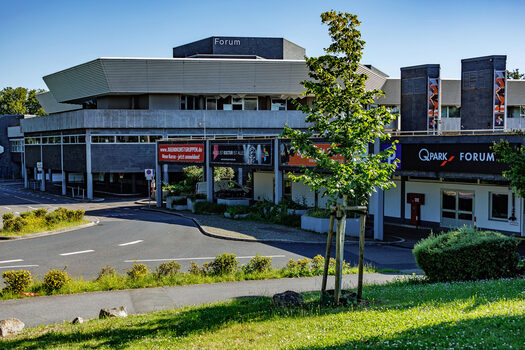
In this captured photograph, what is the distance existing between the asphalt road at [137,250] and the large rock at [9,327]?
587cm

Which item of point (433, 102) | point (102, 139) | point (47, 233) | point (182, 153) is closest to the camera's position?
point (47, 233)

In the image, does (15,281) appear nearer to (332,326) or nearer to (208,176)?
(332,326)

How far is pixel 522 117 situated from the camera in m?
63.7

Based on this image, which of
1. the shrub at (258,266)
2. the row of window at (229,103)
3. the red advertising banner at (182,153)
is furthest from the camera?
the row of window at (229,103)

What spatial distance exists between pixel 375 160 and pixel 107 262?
1155cm

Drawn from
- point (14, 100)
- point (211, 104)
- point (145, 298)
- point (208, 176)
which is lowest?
point (145, 298)

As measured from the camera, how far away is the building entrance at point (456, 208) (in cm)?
2440

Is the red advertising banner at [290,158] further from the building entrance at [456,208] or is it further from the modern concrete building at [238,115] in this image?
the building entrance at [456,208]

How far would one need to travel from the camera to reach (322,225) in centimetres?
2406

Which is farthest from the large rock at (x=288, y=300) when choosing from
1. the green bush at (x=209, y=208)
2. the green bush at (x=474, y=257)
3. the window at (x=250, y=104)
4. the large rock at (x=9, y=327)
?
the window at (x=250, y=104)

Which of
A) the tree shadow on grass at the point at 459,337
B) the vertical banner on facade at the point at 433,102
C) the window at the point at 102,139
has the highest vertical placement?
the vertical banner on facade at the point at 433,102

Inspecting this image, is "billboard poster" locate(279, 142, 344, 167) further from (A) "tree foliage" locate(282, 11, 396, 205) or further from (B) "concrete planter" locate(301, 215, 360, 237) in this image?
(A) "tree foliage" locate(282, 11, 396, 205)

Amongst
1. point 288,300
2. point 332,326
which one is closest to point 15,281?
point 288,300

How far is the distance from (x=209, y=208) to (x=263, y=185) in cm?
642
